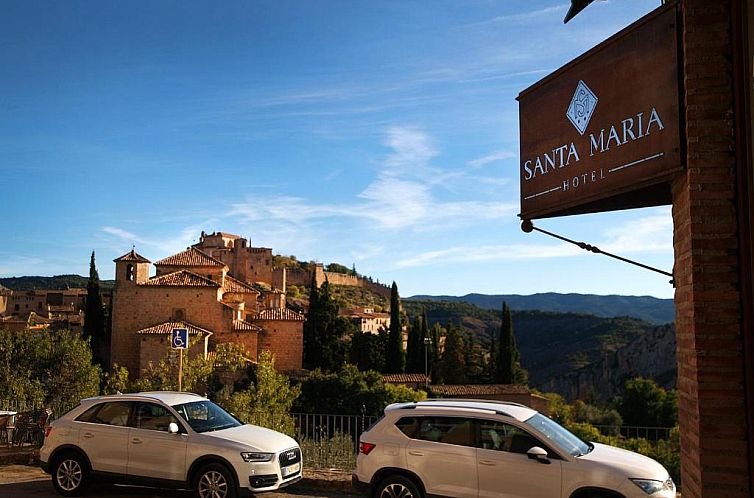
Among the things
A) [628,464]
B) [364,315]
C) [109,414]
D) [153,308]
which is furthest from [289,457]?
[364,315]

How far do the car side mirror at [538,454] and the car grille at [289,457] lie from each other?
346 centimetres

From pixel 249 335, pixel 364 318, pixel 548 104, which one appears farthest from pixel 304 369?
pixel 548 104

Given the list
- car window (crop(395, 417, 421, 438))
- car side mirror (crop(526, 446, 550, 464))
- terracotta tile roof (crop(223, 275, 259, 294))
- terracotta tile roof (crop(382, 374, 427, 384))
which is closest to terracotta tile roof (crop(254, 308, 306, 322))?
terracotta tile roof (crop(223, 275, 259, 294))

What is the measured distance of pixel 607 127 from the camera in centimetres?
586

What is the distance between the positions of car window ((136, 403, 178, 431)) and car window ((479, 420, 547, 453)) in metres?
4.31

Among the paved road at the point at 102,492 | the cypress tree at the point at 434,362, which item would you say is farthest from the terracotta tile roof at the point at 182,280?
the paved road at the point at 102,492

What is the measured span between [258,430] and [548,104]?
6.20 metres

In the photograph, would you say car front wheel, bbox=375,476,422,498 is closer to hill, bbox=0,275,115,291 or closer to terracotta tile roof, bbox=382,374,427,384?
terracotta tile roof, bbox=382,374,427,384

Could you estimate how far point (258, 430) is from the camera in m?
9.60

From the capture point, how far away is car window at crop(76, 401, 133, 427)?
9258 millimetres

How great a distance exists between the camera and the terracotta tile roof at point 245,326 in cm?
5503

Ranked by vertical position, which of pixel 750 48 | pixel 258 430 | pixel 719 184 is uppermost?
pixel 750 48

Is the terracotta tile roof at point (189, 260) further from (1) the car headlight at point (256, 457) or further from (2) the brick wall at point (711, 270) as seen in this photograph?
(2) the brick wall at point (711, 270)

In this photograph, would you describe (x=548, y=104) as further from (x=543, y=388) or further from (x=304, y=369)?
(x=543, y=388)
